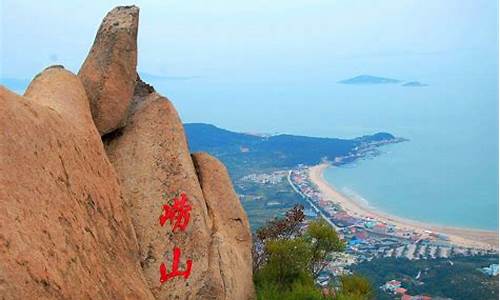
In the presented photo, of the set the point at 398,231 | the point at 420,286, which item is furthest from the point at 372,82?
the point at 420,286

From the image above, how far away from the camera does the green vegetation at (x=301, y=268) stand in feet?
35.9

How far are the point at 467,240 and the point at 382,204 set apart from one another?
46.9 feet

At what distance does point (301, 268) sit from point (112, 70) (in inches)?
237

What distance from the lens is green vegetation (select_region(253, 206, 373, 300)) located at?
35.9 ft

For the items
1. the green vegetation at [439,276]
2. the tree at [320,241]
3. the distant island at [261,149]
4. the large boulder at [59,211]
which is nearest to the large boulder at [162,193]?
the large boulder at [59,211]

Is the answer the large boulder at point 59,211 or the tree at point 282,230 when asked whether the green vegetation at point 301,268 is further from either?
the large boulder at point 59,211

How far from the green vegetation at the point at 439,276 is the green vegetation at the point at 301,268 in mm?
10108

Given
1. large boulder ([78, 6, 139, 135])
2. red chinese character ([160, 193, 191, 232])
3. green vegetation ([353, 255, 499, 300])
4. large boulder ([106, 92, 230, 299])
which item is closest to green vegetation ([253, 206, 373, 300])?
large boulder ([106, 92, 230, 299])

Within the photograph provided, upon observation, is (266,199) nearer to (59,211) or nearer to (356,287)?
(356,287)

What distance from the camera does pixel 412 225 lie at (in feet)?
141

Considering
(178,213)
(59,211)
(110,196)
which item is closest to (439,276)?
(178,213)

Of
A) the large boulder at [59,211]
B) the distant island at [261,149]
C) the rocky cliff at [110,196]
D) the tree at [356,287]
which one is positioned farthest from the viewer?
the distant island at [261,149]

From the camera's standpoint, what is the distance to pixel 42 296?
173 inches

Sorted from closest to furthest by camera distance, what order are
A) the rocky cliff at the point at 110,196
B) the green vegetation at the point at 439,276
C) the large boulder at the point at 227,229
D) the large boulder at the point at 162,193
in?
1. the rocky cliff at the point at 110,196
2. the large boulder at the point at 162,193
3. the large boulder at the point at 227,229
4. the green vegetation at the point at 439,276
